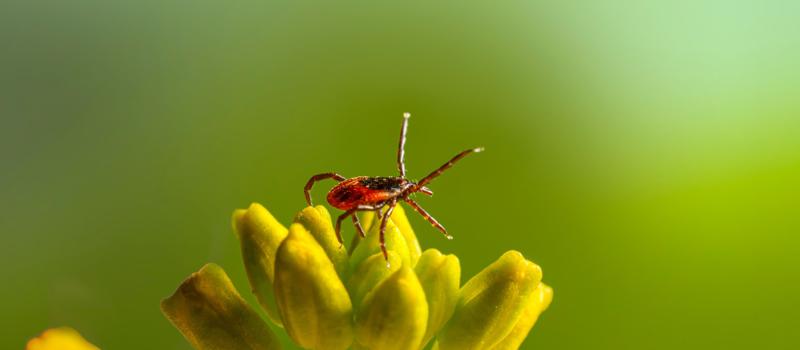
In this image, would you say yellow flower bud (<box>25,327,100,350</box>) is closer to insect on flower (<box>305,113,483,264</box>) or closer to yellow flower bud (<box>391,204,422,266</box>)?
insect on flower (<box>305,113,483,264</box>)

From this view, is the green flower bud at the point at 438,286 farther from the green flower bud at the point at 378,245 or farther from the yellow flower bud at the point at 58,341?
the yellow flower bud at the point at 58,341

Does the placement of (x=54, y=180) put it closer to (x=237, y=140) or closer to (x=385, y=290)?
(x=237, y=140)

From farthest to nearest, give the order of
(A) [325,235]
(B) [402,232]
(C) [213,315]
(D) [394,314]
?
(B) [402,232] → (A) [325,235] → (C) [213,315] → (D) [394,314]

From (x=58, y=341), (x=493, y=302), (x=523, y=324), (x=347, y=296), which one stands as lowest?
(x=523, y=324)

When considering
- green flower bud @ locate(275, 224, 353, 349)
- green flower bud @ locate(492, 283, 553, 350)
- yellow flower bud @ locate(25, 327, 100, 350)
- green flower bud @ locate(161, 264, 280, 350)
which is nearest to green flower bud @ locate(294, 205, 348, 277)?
green flower bud @ locate(275, 224, 353, 349)

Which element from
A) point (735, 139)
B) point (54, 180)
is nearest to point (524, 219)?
point (735, 139)

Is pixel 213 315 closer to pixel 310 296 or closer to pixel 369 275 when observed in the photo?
pixel 310 296

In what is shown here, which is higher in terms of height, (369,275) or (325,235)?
(325,235)

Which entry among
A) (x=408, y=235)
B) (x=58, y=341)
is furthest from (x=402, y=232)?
(x=58, y=341)
